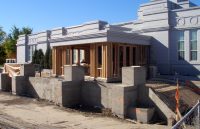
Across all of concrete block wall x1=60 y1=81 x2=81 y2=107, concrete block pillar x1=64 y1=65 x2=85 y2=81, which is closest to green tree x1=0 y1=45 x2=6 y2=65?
concrete block pillar x1=64 y1=65 x2=85 y2=81

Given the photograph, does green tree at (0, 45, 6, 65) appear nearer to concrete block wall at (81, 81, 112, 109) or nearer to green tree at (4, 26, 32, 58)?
green tree at (4, 26, 32, 58)

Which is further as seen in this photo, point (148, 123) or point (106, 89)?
point (106, 89)

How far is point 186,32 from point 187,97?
20.8 feet

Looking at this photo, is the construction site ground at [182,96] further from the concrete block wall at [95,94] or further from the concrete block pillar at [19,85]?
the concrete block pillar at [19,85]

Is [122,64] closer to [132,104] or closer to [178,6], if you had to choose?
[132,104]

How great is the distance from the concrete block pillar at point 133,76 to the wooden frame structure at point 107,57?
108 inches

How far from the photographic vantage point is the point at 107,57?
57.7ft

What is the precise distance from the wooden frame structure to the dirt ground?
3.65 metres

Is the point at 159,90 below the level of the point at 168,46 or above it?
below

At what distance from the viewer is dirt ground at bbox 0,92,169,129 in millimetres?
12125

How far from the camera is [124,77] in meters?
15.1

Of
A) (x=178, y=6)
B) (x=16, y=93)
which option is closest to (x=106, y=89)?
(x=16, y=93)

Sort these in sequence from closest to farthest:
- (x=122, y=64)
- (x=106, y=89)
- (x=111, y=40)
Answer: (x=106, y=89) → (x=111, y=40) → (x=122, y=64)

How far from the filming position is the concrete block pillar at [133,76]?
1464 cm
